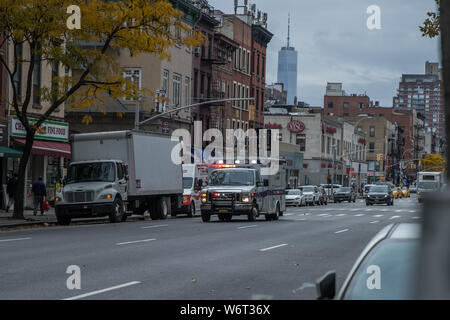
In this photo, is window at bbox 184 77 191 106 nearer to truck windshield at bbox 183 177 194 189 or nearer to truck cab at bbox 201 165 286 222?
truck windshield at bbox 183 177 194 189

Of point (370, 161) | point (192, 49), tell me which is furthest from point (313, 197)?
point (370, 161)

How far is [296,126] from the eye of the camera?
9912cm

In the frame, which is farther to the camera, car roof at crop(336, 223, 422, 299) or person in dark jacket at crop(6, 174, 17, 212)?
person in dark jacket at crop(6, 174, 17, 212)

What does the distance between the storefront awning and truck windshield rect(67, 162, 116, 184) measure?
271 inches

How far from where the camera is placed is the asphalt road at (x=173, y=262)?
1073cm

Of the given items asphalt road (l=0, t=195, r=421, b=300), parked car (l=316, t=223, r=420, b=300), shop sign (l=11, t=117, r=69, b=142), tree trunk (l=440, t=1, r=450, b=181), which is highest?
shop sign (l=11, t=117, r=69, b=142)

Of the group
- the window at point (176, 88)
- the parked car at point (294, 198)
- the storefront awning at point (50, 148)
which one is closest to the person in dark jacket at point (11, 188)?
the storefront awning at point (50, 148)

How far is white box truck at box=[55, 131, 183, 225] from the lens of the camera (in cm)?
2956

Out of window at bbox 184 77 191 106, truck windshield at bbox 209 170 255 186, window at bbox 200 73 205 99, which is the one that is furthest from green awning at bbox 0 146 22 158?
window at bbox 200 73 205 99

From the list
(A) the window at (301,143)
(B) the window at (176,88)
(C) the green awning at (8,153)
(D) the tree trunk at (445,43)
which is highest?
(B) the window at (176,88)

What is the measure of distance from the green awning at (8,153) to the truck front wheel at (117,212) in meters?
6.84

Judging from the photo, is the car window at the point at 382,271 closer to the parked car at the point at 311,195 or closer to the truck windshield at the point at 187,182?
the truck windshield at the point at 187,182

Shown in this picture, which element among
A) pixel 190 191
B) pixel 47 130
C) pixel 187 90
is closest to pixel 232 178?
pixel 190 191

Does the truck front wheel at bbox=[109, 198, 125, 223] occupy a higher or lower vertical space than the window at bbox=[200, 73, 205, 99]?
lower
